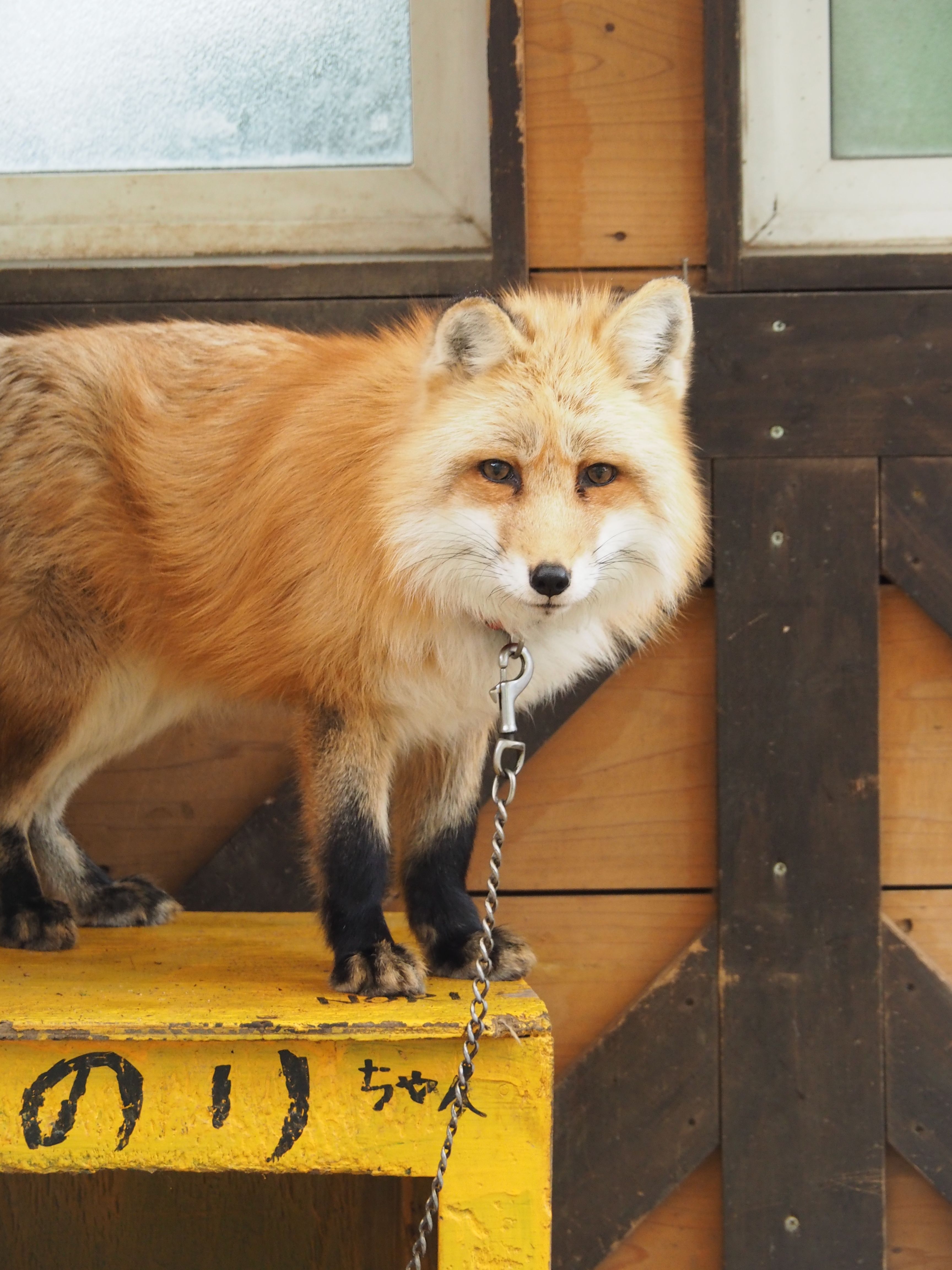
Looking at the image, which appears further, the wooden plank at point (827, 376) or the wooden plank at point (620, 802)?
the wooden plank at point (620, 802)

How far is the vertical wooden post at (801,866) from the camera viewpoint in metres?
2.41

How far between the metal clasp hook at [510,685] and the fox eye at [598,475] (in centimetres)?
26

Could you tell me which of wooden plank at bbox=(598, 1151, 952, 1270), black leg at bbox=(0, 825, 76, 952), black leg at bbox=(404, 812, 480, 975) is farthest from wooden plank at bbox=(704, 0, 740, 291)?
wooden plank at bbox=(598, 1151, 952, 1270)

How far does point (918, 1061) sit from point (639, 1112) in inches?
23.7

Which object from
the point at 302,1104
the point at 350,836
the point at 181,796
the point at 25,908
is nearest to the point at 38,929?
the point at 25,908

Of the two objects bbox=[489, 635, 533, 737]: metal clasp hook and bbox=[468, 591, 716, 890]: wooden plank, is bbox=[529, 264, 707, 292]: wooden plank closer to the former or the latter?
bbox=[468, 591, 716, 890]: wooden plank

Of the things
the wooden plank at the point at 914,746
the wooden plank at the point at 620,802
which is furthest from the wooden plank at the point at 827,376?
the wooden plank at the point at 620,802

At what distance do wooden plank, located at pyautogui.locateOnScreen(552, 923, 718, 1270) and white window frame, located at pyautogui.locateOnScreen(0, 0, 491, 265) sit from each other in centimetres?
167

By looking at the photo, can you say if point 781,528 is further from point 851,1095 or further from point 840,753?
point 851,1095

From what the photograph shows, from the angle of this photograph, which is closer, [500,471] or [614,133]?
[500,471]

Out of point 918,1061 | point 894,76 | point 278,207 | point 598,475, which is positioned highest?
point 894,76

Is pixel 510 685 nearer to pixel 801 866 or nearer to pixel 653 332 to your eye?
pixel 653 332

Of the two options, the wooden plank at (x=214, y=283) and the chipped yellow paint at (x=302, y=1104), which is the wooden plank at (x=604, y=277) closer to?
the wooden plank at (x=214, y=283)

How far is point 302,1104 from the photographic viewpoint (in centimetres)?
150
